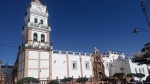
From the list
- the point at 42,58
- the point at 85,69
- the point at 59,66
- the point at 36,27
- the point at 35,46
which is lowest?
the point at 85,69

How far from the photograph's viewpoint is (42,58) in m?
32.2

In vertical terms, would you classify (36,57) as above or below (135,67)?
above

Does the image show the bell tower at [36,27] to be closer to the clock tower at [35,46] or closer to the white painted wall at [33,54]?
the clock tower at [35,46]

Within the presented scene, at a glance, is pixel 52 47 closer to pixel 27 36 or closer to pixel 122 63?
pixel 27 36

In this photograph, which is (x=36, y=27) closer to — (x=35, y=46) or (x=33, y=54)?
(x=35, y=46)

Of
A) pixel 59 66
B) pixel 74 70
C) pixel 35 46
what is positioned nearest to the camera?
pixel 35 46

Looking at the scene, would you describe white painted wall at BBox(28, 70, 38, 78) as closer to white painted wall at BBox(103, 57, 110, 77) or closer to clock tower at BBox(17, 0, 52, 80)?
clock tower at BBox(17, 0, 52, 80)

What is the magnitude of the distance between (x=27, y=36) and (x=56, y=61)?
8213 mm

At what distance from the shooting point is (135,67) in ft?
135

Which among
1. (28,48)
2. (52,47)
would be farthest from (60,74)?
(28,48)

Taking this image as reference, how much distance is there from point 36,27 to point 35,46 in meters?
4.40

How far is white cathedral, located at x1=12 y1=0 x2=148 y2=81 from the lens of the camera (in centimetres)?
3092

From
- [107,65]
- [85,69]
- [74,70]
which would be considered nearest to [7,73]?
[74,70]

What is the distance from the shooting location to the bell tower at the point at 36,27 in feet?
107
